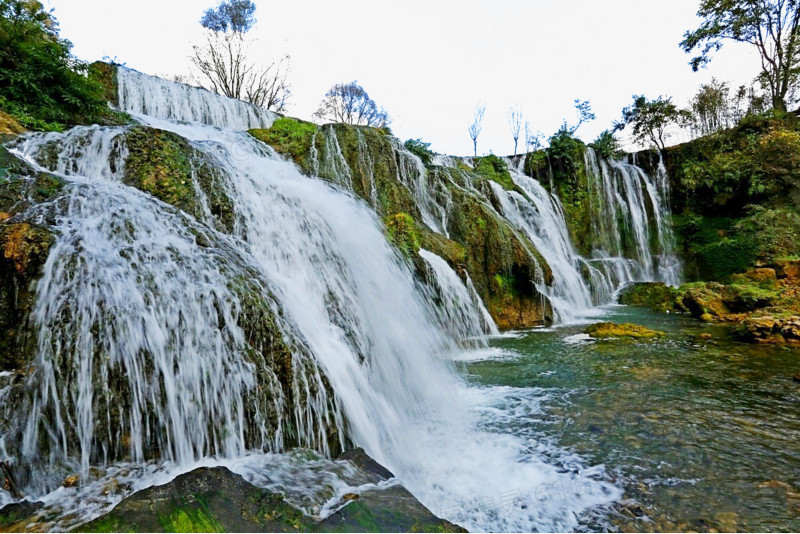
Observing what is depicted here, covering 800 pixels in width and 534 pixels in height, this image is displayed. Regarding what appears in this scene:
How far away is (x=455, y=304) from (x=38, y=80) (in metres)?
9.01

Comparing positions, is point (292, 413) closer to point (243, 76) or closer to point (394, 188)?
point (394, 188)

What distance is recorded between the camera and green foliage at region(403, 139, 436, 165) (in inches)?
540

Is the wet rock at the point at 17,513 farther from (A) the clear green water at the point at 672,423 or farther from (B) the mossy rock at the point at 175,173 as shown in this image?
(B) the mossy rock at the point at 175,173

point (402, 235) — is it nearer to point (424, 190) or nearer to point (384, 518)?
point (424, 190)

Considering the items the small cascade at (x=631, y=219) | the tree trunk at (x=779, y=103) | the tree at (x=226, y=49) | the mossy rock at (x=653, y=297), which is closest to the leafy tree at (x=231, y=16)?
the tree at (x=226, y=49)

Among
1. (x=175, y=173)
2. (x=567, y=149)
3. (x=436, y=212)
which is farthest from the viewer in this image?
(x=567, y=149)

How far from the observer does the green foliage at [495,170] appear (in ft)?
52.6

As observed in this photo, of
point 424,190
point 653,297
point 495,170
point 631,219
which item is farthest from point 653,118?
point 424,190

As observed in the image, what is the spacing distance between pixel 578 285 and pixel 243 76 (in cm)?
2387

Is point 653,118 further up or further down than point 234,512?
further up

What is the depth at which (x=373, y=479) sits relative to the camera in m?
2.44

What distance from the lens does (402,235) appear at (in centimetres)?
763

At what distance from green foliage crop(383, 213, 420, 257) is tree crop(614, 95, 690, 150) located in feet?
64.2

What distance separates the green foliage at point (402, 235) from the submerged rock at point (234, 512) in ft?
18.4
